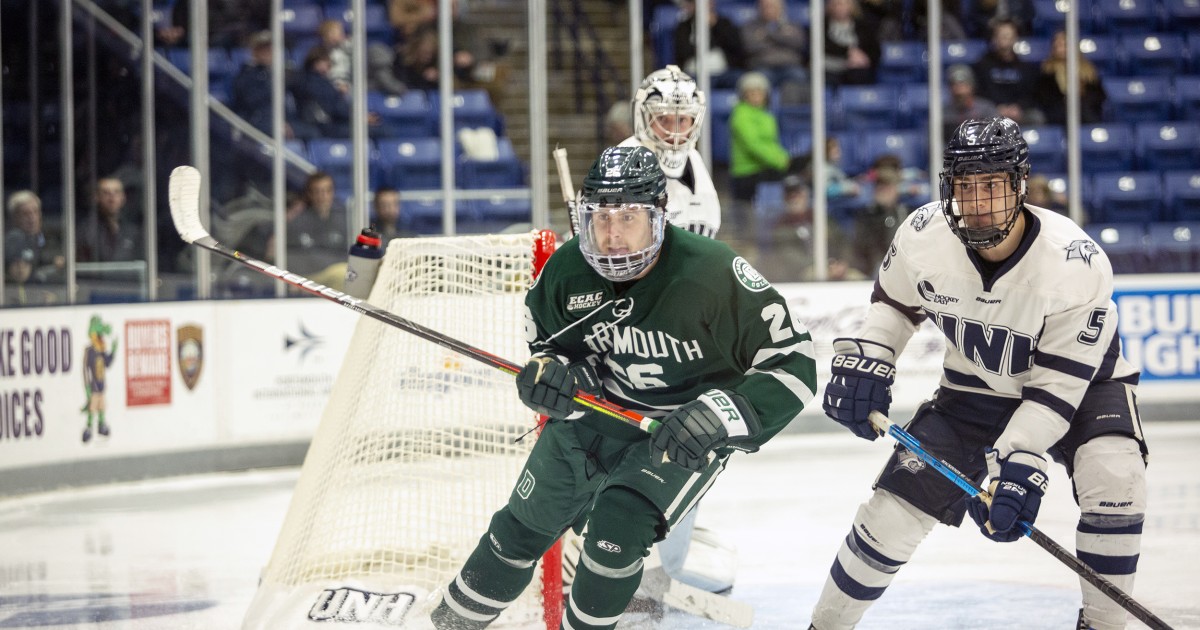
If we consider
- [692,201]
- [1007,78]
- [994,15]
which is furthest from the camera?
[994,15]

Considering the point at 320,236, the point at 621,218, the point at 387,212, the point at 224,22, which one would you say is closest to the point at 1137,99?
the point at 387,212

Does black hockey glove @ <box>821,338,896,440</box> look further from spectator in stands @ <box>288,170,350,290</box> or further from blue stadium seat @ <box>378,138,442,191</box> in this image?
blue stadium seat @ <box>378,138,442,191</box>

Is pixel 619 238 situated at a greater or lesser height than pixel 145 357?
greater

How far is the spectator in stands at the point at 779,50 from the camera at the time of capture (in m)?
7.53

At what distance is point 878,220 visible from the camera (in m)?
7.47

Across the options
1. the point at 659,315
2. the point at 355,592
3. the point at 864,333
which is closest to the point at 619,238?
the point at 659,315

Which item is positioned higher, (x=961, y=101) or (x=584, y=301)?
(x=961, y=101)

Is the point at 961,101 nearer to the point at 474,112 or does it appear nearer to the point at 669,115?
the point at 474,112

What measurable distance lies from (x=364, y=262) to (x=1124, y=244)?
5317 mm

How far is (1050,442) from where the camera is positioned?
266 cm

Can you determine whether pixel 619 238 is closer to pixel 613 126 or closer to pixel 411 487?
pixel 411 487

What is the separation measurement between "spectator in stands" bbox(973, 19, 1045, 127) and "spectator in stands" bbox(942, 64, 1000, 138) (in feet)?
0.15

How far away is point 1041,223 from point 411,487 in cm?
178

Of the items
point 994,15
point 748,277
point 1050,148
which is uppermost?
point 994,15
